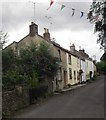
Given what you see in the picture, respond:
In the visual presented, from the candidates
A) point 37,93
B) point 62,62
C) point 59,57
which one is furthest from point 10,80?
point 62,62

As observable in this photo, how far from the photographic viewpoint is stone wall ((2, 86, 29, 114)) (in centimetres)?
1855

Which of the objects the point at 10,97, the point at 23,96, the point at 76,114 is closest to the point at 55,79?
the point at 23,96

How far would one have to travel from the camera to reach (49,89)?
31.3 metres

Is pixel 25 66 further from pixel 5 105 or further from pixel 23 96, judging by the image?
pixel 5 105

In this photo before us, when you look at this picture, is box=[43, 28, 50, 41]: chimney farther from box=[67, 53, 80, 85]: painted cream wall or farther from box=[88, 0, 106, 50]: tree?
box=[88, 0, 106, 50]: tree

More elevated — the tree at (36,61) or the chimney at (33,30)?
the chimney at (33,30)

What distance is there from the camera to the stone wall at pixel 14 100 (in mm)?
18547

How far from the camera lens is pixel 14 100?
20.4 meters

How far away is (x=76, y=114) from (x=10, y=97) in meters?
4.97

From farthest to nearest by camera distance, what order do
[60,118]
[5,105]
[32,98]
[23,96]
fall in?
[32,98] → [23,96] → [5,105] → [60,118]

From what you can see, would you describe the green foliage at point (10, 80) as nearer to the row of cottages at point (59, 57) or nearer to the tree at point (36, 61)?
the tree at point (36, 61)

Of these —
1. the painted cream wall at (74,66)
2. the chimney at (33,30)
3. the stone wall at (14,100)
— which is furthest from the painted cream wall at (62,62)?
the stone wall at (14,100)

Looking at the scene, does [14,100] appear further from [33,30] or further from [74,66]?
[74,66]

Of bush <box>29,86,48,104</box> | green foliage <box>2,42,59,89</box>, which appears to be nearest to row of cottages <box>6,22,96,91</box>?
green foliage <box>2,42,59,89</box>
